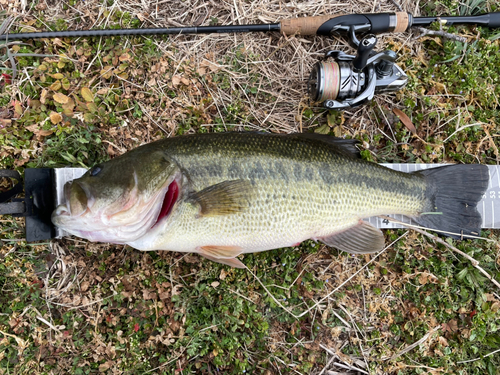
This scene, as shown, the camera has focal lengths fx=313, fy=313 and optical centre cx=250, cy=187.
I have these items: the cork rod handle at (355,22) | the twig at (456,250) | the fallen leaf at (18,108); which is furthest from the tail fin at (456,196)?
the fallen leaf at (18,108)

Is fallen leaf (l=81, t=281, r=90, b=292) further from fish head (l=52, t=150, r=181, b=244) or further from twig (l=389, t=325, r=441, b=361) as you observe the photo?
twig (l=389, t=325, r=441, b=361)

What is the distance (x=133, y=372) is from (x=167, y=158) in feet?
6.83

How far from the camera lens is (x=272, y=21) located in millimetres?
3350

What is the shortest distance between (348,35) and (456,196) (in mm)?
1903

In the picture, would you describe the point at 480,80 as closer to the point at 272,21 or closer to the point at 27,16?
the point at 272,21

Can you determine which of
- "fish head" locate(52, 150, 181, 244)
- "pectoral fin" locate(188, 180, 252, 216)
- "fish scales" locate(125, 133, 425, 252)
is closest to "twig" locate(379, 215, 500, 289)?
"fish scales" locate(125, 133, 425, 252)

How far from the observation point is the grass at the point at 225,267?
2.98m

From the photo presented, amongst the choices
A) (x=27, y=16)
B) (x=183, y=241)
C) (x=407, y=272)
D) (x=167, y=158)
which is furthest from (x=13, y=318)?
(x=407, y=272)

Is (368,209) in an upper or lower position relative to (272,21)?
lower

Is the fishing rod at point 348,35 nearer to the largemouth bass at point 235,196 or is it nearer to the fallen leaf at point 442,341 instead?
the largemouth bass at point 235,196

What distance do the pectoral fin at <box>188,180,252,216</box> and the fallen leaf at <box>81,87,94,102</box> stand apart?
5.50 feet

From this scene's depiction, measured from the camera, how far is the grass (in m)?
2.98

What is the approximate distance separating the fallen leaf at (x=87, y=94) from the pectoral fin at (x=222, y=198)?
1.68 meters

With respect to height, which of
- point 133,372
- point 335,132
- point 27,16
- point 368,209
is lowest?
point 133,372
